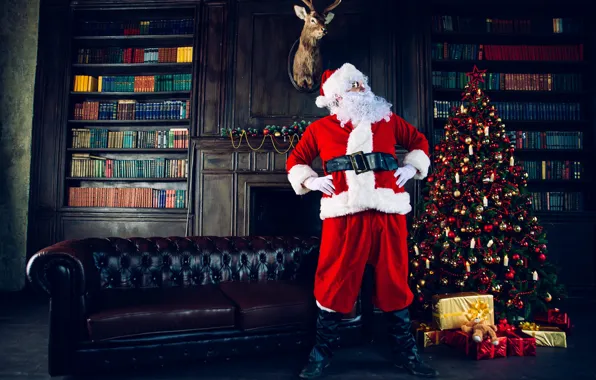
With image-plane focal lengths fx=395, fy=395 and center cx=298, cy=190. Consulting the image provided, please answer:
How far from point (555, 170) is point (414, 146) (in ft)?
8.17

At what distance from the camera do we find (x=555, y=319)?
271cm

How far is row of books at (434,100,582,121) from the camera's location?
391cm

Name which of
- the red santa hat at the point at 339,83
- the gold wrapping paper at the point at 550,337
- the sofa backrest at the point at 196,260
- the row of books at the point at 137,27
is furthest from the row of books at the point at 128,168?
the gold wrapping paper at the point at 550,337

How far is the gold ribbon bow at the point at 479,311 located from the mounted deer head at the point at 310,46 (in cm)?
244

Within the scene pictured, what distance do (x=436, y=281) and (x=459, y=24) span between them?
2711 millimetres

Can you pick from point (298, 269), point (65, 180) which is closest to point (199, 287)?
point (298, 269)

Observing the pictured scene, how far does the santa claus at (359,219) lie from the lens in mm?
1893

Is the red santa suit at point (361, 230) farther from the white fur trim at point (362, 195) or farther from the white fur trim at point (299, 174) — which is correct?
the white fur trim at point (299, 174)

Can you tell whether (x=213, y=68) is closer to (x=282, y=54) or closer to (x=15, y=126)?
(x=282, y=54)

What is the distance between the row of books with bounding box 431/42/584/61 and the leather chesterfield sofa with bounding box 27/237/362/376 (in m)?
2.67

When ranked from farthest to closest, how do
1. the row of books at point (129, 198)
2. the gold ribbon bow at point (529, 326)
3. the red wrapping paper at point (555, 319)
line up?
the row of books at point (129, 198) < the red wrapping paper at point (555, 319) < the gold ribbon bow at point (529, 326)

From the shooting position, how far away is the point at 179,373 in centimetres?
200

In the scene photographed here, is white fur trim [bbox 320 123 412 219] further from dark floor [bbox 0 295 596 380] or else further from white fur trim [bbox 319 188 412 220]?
dark floor [bbox 0 295 596 380]

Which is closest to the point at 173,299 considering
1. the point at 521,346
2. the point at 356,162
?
the point at 356,162
